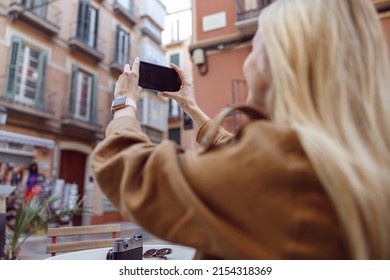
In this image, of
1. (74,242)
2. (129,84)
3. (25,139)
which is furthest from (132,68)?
(25,139)

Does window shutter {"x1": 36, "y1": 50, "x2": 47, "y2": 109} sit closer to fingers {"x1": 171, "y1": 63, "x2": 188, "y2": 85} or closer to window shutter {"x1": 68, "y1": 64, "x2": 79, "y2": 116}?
window shutter {"x1": 68, "y1": 64, "x2": 79, "y2": 116}

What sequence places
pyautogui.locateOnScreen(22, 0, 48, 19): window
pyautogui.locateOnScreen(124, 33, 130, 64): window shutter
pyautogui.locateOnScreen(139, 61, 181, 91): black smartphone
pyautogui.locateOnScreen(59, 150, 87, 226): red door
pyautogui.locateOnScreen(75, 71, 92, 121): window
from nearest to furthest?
pyautogui.locateOnScreen(139, 61, 181, 91): black smartphone
pyautogui.locateOnScreen(22, 0, 48, 19): window
pyautogui.locateOnScreen(59, 150, 87, 226): red door
pyautogui.locateOnScreen(75, 71, 92, 121): window
pyautogui.locateOnScreen(124, 33, 130, 64): window shutter

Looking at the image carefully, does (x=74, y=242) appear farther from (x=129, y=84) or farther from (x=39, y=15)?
(x=39, y=15)

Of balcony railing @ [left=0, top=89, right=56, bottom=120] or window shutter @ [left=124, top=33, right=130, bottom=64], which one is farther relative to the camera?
window shutter @ [left=124, top=33, right=130, bottom=64]

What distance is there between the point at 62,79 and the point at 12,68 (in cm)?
96

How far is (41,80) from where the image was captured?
496 cm

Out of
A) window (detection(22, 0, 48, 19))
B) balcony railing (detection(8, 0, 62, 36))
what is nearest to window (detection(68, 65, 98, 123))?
balcony railing (detection(8, 0, 62, 36))

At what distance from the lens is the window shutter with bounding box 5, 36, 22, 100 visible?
442 centimetres

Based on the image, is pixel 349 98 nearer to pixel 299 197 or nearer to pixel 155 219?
pixel 299 197

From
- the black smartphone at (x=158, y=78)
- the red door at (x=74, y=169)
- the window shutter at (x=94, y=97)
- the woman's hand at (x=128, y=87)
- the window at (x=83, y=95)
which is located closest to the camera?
the woman's hand at (x=128, y=87)

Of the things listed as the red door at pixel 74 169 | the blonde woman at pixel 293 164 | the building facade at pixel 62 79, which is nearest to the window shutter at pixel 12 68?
the building facade at pixel 62 79

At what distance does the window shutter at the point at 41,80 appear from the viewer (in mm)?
4873

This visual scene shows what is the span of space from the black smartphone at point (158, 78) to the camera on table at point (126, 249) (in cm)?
35

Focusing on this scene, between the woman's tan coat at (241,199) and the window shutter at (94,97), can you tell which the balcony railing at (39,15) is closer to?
the window shutter at (94,97)
